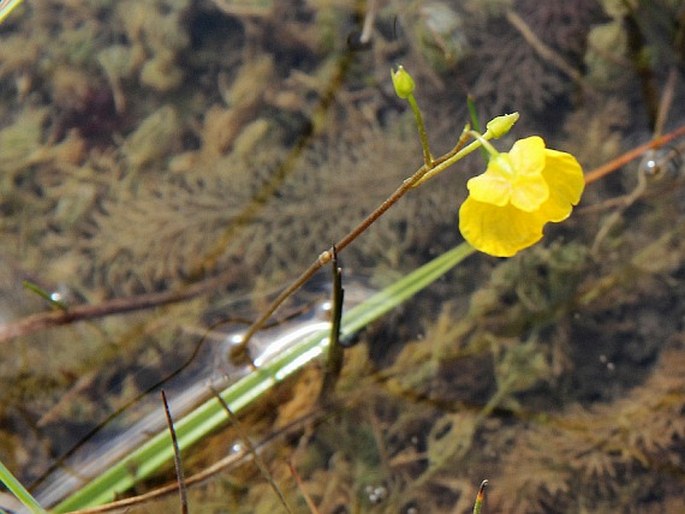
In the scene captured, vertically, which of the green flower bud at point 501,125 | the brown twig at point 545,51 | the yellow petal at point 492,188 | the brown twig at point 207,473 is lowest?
the brown twig at point 207,473

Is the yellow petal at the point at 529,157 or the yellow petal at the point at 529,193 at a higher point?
the yellow petal at the point at 529,157

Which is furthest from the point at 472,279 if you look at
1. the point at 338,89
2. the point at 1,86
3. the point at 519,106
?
the point at 1,86

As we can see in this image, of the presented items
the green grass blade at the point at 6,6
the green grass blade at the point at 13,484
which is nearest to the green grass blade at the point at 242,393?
the green grass blade at the point at 13,484

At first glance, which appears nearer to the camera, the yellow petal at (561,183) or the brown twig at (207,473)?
the yellow petal at (561,183)

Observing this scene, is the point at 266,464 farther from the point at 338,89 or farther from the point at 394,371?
the point at 338,89

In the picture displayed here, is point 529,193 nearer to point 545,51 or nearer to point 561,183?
point 561,183

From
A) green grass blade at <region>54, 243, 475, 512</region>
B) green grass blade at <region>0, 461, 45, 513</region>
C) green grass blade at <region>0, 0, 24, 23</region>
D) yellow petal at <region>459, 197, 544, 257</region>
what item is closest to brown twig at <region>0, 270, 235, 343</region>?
green grass blade at <region>54, 243, 475, 512</region>

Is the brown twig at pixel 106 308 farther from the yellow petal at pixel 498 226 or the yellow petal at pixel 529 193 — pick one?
the yellow petal at pixel 529 193

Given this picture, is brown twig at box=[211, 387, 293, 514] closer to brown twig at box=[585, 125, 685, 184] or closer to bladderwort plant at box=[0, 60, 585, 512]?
bladderwort plant at box=[0, 60, 585, 512]

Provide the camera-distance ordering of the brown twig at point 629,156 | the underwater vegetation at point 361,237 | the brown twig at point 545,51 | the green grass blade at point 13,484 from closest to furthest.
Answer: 1. the green grass blade at point 13,484
2. the underwater vegetation at point 361,237
3. the brown twig at point 629,156
4. the brown twig at point 545,51
